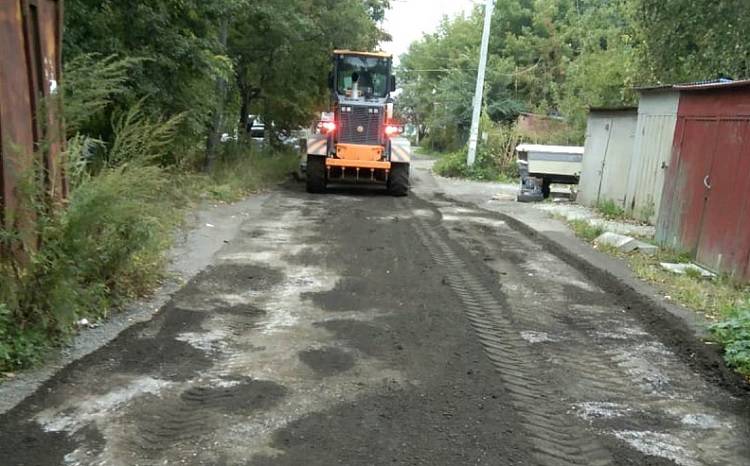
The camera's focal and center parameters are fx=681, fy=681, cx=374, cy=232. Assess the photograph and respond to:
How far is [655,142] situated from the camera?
1309cm

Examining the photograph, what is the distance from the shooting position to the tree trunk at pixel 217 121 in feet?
54.6

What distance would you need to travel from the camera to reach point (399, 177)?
17.9 m

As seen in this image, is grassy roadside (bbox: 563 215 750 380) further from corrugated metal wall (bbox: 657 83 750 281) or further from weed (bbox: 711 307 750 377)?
corrugated metal wall (bbox: 657 83 750 281)

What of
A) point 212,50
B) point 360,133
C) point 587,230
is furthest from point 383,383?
point 360,133

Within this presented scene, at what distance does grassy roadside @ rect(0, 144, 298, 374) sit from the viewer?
481 cm

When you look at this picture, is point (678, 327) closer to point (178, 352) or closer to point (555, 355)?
point (555, 355)

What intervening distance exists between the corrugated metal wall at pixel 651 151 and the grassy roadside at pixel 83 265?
29.9 feet

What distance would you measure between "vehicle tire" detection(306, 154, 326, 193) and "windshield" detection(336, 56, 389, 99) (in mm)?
2146

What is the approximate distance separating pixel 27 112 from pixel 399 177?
1298 centimetres

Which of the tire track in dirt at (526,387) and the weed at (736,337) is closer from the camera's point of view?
the tire track in dirt at (526,387)

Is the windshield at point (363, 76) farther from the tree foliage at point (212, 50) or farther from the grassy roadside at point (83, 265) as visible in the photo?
the grassy roadside at point (83, 265)

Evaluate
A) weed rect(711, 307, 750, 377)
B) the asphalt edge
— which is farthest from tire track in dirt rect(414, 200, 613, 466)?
weed rect(711, 307, 750, 377)

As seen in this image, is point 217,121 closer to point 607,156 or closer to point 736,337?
point 607,156

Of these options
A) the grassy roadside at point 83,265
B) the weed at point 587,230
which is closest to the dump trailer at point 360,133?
the weed at point 587,230
